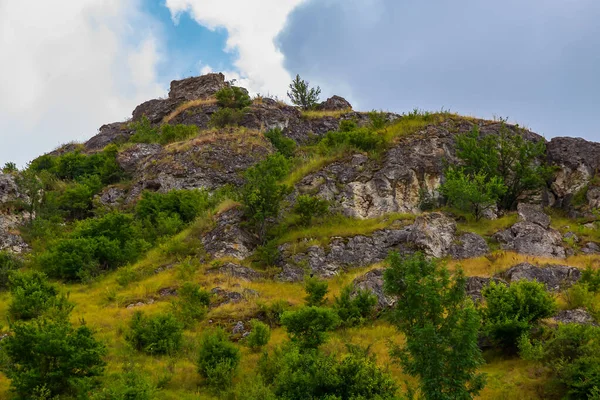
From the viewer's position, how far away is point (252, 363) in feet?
42.9

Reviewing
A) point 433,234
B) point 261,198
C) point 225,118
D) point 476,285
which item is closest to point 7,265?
point 261,198

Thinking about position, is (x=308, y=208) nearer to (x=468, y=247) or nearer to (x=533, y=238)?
(x=468, y=247)

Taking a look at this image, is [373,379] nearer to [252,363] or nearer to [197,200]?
[252,363]

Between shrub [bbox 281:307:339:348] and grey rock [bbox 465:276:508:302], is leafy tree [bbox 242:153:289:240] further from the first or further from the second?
grey rock [bbox 465:276:508:302]

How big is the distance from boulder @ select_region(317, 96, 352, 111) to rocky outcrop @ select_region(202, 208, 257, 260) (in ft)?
88.6

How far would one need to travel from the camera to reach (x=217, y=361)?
1220 centimetres

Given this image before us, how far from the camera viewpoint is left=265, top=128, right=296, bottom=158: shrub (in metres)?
35.2

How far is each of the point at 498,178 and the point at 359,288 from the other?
13.8 metres

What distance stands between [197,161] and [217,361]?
21.2 meters

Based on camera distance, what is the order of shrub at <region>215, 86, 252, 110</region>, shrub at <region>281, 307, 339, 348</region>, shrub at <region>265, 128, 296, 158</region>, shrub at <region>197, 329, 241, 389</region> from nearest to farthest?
shrub at <region>197, 329, 241, 389</region>
shrub at <region>281, 307, 339, 348</region>
shrub at <region>265, 128, 296, 158</region>
shrub at <region>215, 86, 252, 110</region>

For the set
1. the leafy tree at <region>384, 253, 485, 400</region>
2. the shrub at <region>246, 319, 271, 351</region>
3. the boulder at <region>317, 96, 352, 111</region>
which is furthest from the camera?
the boulder at <region>317, 96, 352, 111</region>

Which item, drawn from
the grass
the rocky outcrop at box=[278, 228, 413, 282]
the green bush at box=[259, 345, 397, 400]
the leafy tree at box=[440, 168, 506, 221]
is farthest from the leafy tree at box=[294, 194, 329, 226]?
the grass

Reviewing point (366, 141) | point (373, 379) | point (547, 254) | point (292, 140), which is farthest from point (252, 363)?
point (292, 140)

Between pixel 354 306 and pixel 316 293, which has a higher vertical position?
pixel 316 293
